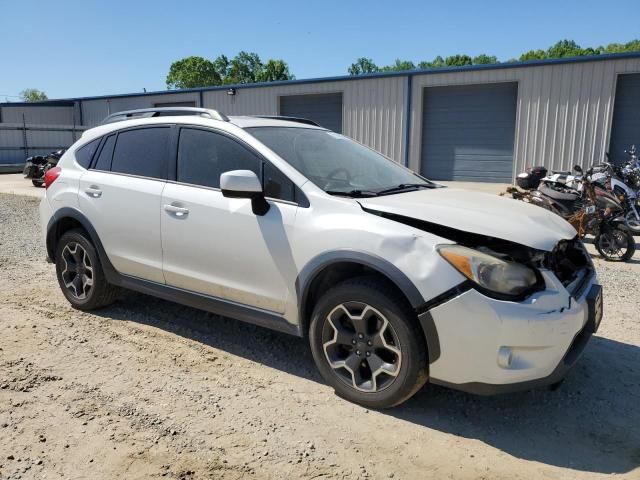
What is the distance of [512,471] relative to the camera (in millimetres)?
2664

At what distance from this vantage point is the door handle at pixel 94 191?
449 centimetres

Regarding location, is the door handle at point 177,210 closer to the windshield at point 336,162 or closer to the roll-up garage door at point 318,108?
the windshield at point 336,162

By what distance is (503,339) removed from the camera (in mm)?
2732

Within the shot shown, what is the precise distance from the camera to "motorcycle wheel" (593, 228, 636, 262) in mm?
7278

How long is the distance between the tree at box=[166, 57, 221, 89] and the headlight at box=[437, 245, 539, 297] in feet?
272

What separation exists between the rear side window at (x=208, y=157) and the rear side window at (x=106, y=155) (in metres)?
0.88

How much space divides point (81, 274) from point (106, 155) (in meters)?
1.08

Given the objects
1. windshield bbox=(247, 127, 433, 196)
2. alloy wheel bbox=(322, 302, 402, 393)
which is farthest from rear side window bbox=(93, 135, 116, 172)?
alloy wheel bbox=(322, 302, 402, 393)

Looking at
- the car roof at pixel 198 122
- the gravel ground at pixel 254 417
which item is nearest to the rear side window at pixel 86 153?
the car roof at pixel 198 122

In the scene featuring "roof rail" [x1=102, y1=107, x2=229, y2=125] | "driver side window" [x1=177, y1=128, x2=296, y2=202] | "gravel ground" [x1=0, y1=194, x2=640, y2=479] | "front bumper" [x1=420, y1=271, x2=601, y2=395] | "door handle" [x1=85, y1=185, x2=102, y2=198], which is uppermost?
"roof rail" [x1=102, y1=107, x2=229, y2=125]

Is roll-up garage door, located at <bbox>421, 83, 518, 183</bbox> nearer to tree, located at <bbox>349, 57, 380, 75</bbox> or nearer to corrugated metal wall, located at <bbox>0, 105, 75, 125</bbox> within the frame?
corrugated metal wall, located at <bbox>0, 105, 75, 125</bbox>

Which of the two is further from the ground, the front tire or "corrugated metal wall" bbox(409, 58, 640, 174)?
"corrugated metal wall" bbox(409, 58, 640, 174)

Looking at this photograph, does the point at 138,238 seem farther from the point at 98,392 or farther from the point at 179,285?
the point at 98,392

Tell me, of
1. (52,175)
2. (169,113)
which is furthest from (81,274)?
(169,113)
